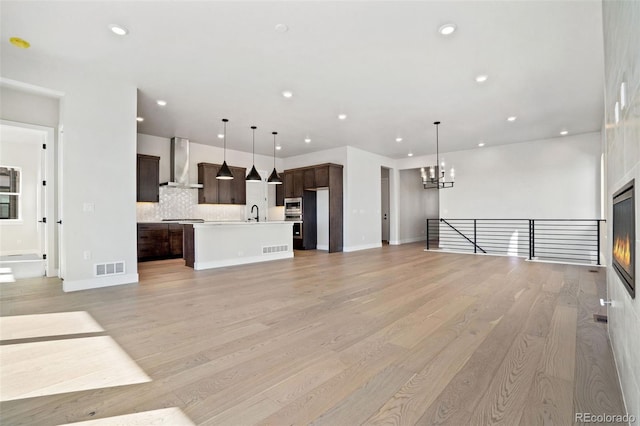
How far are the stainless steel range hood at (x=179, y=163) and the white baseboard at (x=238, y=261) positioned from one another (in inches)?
112

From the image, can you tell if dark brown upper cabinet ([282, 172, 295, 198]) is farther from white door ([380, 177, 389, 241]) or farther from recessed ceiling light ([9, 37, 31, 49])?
recessed ceiling light ([9, 37, 31, 49])

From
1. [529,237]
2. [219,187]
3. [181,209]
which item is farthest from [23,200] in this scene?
[529,237]

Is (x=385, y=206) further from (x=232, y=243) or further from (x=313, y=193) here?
(x=232, y=243)

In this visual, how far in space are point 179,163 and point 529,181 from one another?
9.31m

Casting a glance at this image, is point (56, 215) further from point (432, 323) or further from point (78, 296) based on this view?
point (432, 323)

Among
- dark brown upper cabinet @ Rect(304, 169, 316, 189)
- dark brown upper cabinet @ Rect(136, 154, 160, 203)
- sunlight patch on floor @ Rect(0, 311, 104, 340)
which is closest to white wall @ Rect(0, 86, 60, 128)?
dark brown upper cabinet @ Rect(136, 154, 160, 203)

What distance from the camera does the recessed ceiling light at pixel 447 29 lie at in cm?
316

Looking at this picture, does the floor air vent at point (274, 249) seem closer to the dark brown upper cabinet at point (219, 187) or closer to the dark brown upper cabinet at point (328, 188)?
the dark brown upper cabinet at point (328, 188)

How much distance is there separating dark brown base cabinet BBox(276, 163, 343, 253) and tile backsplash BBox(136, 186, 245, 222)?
1874 millimetres

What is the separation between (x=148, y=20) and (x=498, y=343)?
4.40m

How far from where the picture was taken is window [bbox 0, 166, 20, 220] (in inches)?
288

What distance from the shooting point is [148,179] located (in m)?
7.12

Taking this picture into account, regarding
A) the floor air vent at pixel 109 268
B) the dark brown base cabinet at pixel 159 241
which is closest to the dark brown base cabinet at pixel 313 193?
the dark brown base cabinet at pixel 159 241

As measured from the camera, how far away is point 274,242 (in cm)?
691
